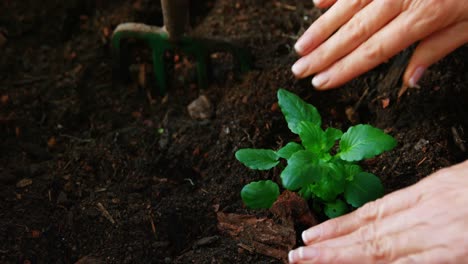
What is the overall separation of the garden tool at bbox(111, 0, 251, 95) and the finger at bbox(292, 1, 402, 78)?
0.37 m

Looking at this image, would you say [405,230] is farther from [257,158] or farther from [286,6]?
[286,6]

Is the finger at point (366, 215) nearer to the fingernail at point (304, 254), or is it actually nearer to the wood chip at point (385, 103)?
the fingernail at point (304, 254)

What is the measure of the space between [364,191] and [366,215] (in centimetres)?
8

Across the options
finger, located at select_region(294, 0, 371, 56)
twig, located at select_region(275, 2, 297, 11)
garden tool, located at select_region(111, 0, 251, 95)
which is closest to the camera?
finger, located at select_region(294, 0, 371, 56)

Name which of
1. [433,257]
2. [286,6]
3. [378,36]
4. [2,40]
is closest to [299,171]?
[433,257]

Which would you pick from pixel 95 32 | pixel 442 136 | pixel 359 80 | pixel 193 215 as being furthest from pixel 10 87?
pixel 442 136

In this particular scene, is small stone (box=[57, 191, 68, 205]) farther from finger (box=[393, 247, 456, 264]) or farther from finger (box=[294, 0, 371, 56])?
finger (box=[393, 247, 456, 264])

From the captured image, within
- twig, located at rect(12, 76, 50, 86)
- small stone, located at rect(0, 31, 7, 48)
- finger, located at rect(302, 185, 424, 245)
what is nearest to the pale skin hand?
finger, located at rect(302, 185, 424, 245)

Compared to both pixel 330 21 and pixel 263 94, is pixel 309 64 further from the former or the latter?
pixel 263 94

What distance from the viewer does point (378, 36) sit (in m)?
1.47

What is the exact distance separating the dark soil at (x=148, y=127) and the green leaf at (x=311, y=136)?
0.84ft

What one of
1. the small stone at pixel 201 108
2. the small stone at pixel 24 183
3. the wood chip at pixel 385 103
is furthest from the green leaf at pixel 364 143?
the small stone at pixel 24 183

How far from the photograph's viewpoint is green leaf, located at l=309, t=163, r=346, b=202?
1.36 metres

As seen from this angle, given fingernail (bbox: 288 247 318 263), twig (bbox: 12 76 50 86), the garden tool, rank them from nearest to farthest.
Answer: fingernail (bbox: 288 247 318 263), the garden tool, twig (bbox: 12 76 50 86)
